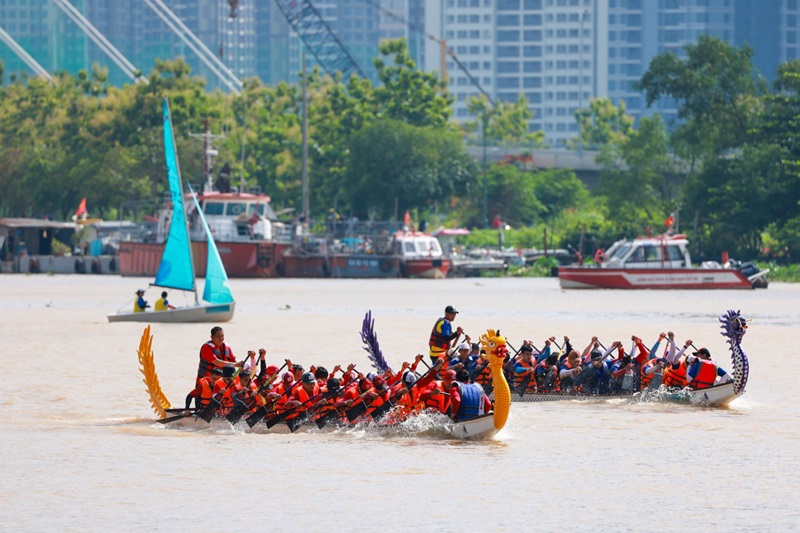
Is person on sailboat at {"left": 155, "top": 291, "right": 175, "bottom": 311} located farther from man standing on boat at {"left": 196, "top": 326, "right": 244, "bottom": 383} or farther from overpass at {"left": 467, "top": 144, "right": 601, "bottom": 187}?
overpass at {"left": 467, "top": 144, "right": 601, "bottom": 187}

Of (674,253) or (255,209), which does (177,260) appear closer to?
(674,253)

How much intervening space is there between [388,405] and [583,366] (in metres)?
5.82

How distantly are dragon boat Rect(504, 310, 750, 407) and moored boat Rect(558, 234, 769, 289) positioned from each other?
135 feet

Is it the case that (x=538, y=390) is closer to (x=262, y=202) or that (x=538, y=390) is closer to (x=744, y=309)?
(x=744, y=309)

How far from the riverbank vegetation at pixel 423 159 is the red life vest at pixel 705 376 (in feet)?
179

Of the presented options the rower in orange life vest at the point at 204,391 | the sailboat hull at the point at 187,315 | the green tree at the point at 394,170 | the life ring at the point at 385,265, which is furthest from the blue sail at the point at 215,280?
the green tree at the point at 394,170

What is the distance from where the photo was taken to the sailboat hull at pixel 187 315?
49156 mm

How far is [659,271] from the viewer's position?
2773 inches

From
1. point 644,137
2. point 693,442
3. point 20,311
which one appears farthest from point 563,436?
point 644,137

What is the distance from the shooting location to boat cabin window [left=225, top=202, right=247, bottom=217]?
8612cm

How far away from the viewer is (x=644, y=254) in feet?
233

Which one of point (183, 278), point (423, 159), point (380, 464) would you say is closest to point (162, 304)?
point (183, 278)

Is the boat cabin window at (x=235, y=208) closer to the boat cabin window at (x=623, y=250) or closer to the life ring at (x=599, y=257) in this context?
the life ring at (x=599, y=257)

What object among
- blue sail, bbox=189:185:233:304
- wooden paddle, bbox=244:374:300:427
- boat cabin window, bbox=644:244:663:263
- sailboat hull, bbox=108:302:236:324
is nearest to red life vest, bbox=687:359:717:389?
wooden paddle, bbox=244:374:300:427
